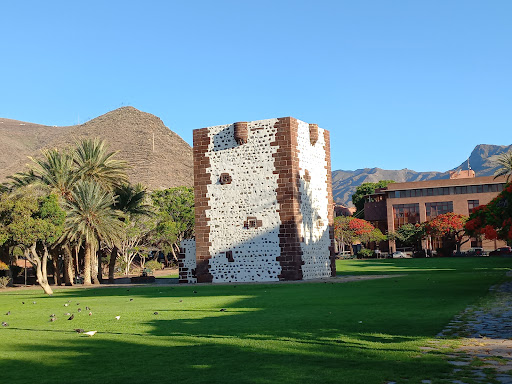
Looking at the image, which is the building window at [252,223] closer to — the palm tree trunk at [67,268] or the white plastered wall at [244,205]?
the white plastered wall at [244,205]

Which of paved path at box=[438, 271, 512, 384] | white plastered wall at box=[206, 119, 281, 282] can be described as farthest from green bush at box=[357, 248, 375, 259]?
paved path at box=[438, 271, 512, 384]

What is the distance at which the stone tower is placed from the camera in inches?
1260

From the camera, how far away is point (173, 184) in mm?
131375

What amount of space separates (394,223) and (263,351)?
9170 cm

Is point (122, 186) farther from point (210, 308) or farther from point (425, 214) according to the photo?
point (425, 214)

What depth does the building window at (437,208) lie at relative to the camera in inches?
3691

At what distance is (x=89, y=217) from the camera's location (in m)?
38.5

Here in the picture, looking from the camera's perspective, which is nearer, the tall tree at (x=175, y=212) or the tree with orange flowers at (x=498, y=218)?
the tree with orange flowers at (x=498, y=218)

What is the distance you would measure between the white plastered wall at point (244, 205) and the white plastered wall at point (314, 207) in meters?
1.61

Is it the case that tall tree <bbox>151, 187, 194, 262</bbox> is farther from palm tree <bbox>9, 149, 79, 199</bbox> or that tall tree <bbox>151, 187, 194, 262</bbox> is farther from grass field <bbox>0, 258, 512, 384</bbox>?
grass field <bbox>0, 258, 512, 384</bbox>

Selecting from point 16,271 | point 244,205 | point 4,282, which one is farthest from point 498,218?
point 16,271

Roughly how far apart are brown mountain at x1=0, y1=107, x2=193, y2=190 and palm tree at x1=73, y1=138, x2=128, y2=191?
83555 millimetres

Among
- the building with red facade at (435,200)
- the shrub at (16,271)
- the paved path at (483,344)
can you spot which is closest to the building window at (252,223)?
the paved path at (483,344)

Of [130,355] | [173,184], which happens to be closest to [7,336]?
[130,355]
